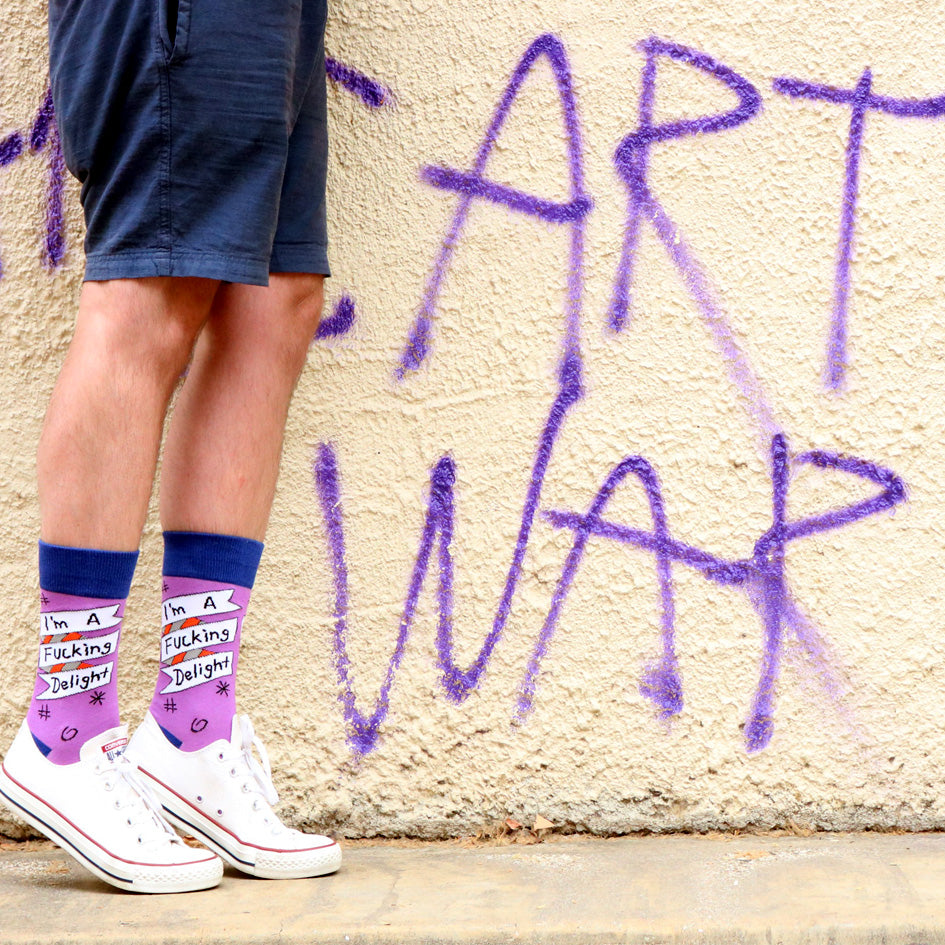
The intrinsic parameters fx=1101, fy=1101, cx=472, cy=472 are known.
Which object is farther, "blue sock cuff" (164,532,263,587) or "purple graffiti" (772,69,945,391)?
"purple graffiti" (772,69,945,391)

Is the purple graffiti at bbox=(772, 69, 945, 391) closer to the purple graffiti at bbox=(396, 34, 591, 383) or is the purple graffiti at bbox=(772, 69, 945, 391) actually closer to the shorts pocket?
the purple graffiti at bbox=(396, 34, 591, 383)

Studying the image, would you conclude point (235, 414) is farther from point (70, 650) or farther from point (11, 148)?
point (11, 148)

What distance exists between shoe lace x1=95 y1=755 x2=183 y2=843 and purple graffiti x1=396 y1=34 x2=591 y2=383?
0.66m

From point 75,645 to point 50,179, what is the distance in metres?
0.73

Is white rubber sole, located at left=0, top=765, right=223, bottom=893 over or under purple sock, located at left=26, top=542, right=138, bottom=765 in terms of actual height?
under

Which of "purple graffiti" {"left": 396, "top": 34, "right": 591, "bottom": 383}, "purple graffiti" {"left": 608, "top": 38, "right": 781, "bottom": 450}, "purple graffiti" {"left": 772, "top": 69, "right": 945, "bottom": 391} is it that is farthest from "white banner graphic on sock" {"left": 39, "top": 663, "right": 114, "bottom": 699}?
"purple graffiti" {"left": 772, "top": 69, "right": 945, "bottom": 391}

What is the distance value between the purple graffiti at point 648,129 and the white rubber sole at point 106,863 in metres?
0.93

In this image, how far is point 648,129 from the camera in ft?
5.28

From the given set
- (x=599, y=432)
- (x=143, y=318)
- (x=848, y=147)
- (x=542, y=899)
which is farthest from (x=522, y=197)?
(x=542, y=899)

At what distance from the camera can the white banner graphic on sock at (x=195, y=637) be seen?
55.1 inches

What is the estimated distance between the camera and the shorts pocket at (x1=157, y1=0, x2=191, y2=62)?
4.02 feet

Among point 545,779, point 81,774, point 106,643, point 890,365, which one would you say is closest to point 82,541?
point 106,643

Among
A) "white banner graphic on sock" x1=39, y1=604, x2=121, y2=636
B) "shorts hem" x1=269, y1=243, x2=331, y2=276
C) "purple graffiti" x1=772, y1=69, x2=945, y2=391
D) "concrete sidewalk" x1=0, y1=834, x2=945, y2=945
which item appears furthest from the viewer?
"purple graffiti" x1=772, y1=69, x2=945, y2=391

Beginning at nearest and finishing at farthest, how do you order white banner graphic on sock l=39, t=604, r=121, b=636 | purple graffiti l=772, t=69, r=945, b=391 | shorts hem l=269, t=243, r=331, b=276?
1. white banner graphic on sock l=39, t=604, r=121, b=636
2. shorts hem l=269, t=243, r=331, b=276
3. purple graffiti l=772, t=69, r=945, b=391
